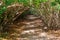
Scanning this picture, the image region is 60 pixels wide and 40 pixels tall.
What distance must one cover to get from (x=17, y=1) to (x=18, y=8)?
46cm

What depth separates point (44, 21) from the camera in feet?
23.6

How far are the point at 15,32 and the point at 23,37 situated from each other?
1.76ft

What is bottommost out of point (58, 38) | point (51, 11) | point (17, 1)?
point (58, 38)

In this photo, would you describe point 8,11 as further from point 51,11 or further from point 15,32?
point 51,11

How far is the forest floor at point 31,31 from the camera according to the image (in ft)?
21.1

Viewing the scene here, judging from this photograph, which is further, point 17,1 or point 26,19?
point 26,19

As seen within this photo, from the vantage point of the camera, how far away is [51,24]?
7.00m

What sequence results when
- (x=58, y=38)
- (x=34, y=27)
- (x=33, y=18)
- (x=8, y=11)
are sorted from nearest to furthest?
(x=58, y=38), (x=8, y=11), (x=34, y=27), (x=33, y=18)

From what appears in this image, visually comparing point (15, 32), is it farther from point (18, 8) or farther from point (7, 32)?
point (18, 8)

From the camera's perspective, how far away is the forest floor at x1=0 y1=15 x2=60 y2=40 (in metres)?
6.43

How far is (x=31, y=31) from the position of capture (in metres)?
6.92

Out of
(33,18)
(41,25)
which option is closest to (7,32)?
(41,25)

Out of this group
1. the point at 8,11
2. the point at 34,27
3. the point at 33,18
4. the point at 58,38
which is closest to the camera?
the point at 58,38

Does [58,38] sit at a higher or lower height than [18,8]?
lower
